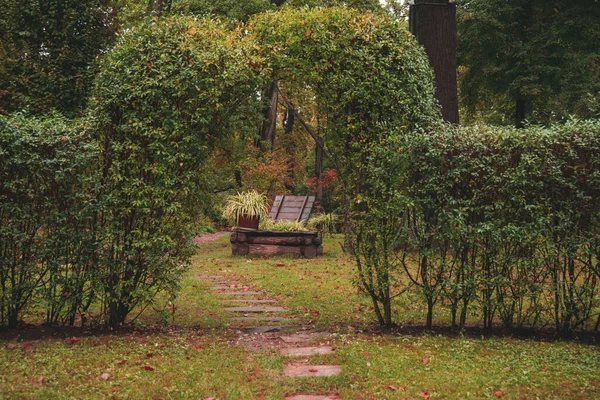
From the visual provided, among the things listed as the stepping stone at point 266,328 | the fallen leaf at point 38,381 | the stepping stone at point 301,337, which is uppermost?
the fallen leaf at point 38,381

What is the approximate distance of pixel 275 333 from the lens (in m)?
5.82

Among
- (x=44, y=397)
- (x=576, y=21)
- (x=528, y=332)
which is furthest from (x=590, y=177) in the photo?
(x=576, y=21)

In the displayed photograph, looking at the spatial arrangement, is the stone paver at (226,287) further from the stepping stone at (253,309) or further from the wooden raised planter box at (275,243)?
the wooden raised planter box at (275,243)

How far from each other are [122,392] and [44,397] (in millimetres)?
553

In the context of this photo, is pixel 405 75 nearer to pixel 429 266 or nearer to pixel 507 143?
pixel 507 143

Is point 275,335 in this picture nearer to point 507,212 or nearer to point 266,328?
point 266,328

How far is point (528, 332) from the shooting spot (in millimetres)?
5879

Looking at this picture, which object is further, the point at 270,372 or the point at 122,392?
the point at 270,372

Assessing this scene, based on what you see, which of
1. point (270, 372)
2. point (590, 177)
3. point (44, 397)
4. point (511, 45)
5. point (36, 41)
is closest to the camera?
point (44, 397)

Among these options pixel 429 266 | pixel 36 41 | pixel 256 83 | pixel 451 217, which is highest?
pixel 36 41

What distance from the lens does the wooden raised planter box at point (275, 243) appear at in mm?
12836

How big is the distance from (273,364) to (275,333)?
119 cm

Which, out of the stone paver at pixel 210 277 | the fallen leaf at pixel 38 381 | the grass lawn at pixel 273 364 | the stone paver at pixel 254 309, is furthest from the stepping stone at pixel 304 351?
the stone paver at pixel 210 277

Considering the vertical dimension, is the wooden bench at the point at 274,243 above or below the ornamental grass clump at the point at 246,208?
below
